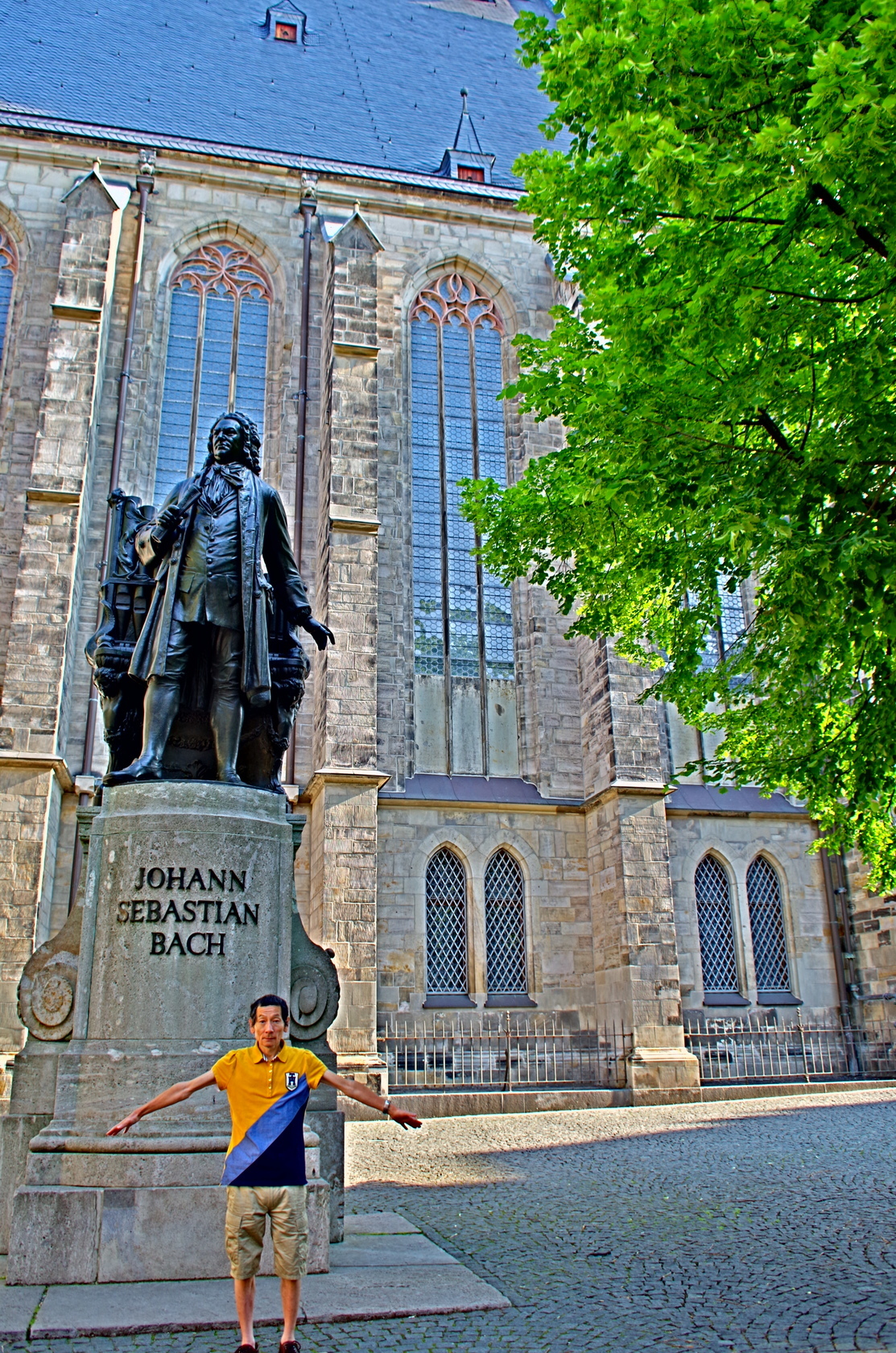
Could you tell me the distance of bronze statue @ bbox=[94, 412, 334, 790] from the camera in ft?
17.6

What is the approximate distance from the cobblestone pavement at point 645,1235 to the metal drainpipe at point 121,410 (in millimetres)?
7251

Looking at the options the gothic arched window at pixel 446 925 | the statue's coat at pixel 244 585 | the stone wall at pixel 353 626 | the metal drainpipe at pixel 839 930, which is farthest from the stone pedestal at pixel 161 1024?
the metal drainpipe at pixel 839 930

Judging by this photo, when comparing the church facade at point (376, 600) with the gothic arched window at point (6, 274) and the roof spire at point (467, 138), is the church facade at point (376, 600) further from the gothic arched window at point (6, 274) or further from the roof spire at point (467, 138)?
the roof spire at point (467, 138)

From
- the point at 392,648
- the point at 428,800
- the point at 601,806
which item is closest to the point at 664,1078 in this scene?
the point at 601,806

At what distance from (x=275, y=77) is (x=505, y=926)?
19.1 m

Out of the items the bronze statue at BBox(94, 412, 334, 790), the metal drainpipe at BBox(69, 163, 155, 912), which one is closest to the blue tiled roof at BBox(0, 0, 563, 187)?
the metal drainpipe at BBox(69, 163, 155, 912)

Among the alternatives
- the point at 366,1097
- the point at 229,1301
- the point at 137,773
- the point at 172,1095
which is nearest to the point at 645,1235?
the point at 229,1301

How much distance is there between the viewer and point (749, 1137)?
31.1 feet

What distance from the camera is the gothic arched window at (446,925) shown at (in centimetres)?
1548

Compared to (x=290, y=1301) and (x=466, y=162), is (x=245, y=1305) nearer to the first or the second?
(x=290, y=1301)

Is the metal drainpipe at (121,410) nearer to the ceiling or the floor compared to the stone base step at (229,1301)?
nearer to the ceiling

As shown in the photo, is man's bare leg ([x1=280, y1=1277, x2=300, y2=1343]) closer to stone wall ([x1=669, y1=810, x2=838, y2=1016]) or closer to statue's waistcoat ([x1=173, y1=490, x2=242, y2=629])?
statue's waistcoat ([x1=173, y1=490, x2=242, y2=629])

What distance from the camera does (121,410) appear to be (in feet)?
55.0

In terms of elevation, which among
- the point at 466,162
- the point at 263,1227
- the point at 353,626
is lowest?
the point at 263,1227
